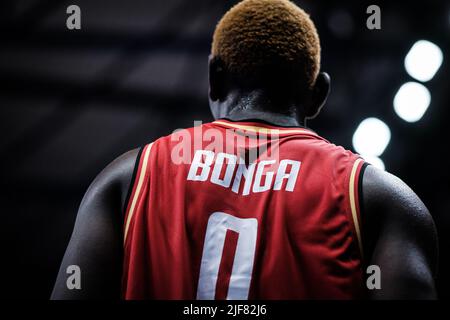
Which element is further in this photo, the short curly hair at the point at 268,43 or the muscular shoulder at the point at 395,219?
the short curly hair at the point at 268,43

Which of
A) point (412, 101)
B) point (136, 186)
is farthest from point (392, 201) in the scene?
point (412, 101)

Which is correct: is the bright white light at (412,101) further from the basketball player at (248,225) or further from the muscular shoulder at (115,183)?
the muscular shoulder at (115,183)

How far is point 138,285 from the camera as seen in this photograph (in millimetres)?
1152

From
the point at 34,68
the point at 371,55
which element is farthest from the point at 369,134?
the point at 34,68

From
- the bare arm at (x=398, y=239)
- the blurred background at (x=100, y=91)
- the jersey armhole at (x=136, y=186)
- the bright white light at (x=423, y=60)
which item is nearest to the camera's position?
the bare arm at (x=398, y=239)

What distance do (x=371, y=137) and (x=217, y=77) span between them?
9.48 ft

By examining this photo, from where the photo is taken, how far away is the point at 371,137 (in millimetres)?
4082

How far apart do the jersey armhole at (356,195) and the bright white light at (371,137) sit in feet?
9.48

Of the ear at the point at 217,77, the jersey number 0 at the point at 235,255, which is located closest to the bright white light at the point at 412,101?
the ear at the point at 217,77

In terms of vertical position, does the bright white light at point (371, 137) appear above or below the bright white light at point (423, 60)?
below

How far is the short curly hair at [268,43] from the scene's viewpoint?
4.66 feet

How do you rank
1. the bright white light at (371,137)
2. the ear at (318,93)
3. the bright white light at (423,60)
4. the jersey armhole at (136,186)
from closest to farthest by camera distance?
1. the jersey armhole at (136,186)
2. the ear at (318,93)
3. the bright white light at (423,60)
4. the bright white light at (371,137)

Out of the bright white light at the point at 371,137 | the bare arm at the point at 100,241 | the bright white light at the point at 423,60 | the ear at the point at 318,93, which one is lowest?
the bright white light at the point at 371,137
